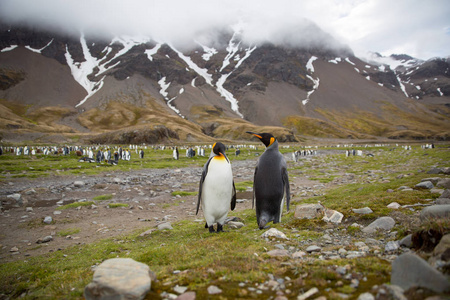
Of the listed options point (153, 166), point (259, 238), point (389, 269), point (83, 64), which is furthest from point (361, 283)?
point (83, 64)

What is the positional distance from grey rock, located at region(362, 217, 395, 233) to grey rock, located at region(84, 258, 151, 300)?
4.51 m

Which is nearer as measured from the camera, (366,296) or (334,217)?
(366,296)

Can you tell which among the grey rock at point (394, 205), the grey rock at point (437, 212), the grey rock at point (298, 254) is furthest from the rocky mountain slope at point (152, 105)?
the grey rock at point (437, 212)

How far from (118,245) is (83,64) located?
233532 mm

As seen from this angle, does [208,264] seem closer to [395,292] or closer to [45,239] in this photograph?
[395,292]

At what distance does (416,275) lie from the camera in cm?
243

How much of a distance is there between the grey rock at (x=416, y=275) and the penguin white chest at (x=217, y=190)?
4.47 meters

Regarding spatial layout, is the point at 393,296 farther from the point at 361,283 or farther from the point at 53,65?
the point at 53,65

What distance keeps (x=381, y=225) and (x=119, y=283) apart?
201 inches

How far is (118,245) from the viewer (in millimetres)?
6469

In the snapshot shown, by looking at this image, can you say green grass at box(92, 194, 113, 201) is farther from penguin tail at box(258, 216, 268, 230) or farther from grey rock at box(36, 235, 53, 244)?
penguin tail at box(258, 216, 268, 230)

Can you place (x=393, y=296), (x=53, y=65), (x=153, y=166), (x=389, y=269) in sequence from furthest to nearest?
(x=53, y=65) → (x=153, y=166) → (x=389, y=269) → (x=393, y=296)

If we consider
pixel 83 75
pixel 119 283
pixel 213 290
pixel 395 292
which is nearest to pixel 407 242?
pixel 395 292

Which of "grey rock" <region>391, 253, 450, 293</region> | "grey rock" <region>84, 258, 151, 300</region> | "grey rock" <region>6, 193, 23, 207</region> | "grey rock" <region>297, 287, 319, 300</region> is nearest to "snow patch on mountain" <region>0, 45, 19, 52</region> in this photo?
"grey rock" <region>6, 193, 23, 207</region>
